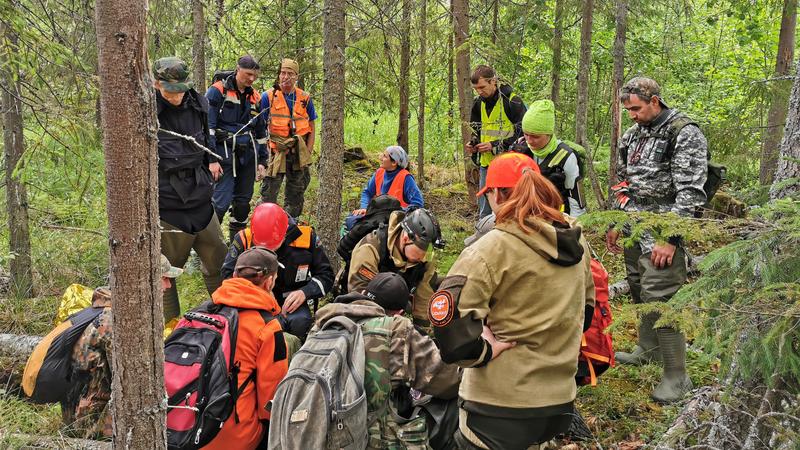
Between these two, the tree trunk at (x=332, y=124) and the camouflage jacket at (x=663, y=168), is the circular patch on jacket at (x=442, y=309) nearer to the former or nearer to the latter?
the camouflage jacket at (x=663, y=168)

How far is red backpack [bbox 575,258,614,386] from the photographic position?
174 inches

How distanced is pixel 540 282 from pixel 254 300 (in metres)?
2.04

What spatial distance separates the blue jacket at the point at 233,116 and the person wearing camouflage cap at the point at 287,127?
63 centimetres

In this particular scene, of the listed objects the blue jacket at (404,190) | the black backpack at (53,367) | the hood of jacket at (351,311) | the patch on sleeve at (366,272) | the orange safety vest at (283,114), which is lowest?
the black backpack at (53,367)

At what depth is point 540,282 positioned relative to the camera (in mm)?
2975

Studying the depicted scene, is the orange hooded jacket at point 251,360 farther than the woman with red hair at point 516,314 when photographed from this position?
Yes

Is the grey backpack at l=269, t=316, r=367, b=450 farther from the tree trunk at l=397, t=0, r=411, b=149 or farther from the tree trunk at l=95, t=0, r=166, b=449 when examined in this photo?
the tree trunk at l=397, t=0, r=411, b=149

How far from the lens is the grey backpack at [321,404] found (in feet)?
11.1

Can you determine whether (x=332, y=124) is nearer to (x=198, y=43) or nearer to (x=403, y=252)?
(x=403, y=252)

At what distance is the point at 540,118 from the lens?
218 inches

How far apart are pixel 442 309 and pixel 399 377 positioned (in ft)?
3.62

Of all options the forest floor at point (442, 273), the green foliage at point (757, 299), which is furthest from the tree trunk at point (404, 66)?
the green foliage at point (757, 299)

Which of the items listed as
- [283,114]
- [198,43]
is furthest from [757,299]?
[198,43]

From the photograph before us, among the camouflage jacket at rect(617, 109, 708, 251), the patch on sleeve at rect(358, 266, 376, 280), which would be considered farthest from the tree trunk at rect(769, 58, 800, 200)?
the patch on sleeve at rect(358, 266, 376, 280)
